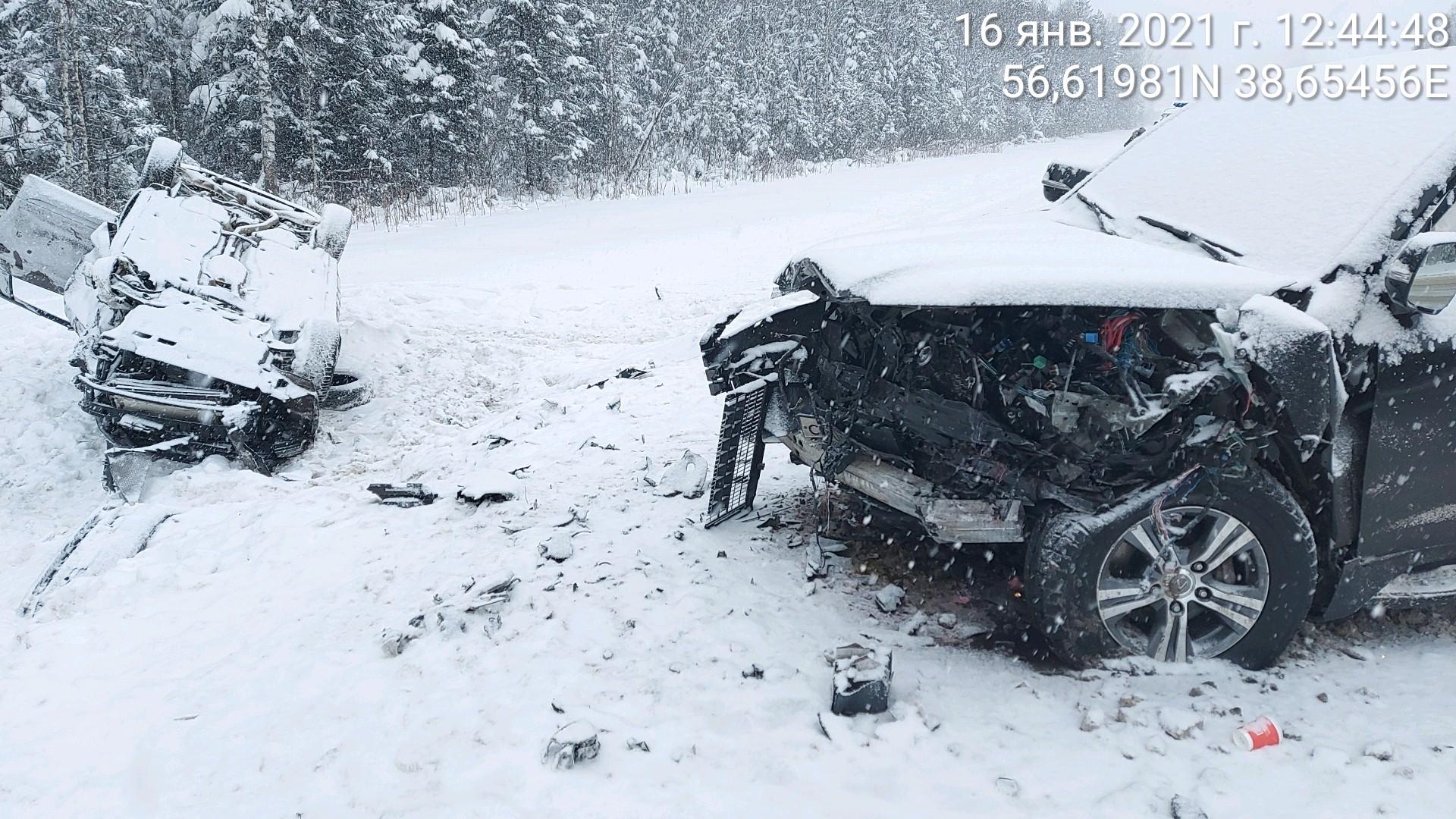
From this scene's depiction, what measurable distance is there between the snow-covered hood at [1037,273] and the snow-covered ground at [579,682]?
1410 millimetres

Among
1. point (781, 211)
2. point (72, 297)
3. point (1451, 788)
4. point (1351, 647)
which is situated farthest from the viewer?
point (781, 211)

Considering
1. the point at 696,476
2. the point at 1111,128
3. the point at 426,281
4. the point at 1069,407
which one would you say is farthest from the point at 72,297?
the point at 1111,128

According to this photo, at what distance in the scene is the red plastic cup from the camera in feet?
9.04

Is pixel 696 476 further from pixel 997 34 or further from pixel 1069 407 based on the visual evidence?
pixel 997 34

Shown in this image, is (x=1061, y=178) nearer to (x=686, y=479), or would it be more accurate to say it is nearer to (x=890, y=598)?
(x=686, y=479)

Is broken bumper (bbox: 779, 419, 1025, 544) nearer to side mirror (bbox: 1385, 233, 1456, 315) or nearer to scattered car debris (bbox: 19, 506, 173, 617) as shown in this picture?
side mirror (bbox: 1385, 233, 1456, 315)

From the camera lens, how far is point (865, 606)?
3713 mm

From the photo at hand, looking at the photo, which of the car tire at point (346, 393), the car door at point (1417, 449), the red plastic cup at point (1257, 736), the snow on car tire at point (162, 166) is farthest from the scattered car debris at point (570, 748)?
the snow on car tire at point (162, 166)

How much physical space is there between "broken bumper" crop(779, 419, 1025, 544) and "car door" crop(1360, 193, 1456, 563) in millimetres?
1270

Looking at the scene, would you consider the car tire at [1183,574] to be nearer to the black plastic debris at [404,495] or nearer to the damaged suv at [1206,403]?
the damaged suv at [1206,403]

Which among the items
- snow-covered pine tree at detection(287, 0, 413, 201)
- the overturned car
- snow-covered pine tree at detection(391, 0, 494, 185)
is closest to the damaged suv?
the overturned car

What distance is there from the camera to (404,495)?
506 centimetres

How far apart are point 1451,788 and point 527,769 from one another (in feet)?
9.55

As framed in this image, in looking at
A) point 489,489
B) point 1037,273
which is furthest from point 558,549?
point 1037,273
